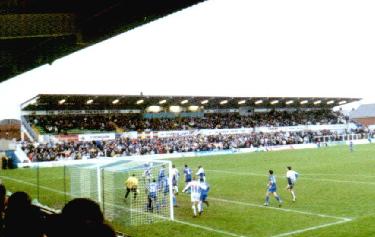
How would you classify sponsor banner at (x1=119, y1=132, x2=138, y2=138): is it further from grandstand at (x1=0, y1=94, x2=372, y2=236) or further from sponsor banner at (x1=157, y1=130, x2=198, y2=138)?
sponsor banner at (x1=157, y1=130, x2=198, y2=138)

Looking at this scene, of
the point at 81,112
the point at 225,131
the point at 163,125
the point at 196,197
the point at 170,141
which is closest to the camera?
the point at 196,197

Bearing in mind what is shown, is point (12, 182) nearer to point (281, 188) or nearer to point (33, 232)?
point (281, 188)

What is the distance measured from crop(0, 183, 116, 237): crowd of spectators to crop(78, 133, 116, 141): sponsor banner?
49655 mm

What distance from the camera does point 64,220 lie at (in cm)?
297

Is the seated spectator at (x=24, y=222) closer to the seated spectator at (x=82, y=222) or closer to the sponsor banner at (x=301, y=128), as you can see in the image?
the seated spectator at (x=82, y=222)

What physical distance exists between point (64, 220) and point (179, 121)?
63.0 m

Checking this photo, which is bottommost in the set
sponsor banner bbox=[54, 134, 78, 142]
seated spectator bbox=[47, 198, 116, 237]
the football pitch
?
the football pitch

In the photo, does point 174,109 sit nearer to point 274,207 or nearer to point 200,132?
point 200,132

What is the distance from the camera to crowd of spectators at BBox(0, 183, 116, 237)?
251cm

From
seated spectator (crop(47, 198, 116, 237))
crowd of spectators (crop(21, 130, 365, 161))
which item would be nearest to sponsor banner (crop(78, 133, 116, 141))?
crowd of spectators (crop(21, 130, 365, 161))

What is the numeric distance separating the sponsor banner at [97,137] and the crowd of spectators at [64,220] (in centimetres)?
4965

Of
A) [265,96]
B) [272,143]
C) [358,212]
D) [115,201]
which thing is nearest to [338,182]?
[358,212]

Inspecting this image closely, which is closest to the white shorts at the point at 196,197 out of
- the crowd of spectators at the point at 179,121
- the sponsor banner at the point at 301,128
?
the crowd of spectators at the point at 179,121

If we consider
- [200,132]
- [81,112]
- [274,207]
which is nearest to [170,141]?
[200,132]
